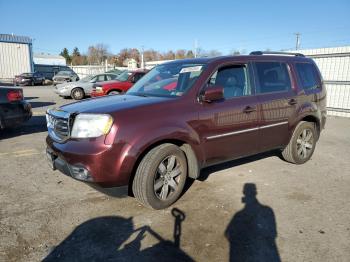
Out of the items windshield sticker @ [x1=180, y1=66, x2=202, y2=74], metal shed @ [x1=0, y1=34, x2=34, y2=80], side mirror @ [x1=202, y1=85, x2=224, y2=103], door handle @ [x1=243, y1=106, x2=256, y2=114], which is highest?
metal shed @ [x1=0, y1=34, x2=34, y2=80]

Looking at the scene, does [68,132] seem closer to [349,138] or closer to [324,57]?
[349,138]

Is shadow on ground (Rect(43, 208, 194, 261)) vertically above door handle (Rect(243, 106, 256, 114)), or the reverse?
door handle (Rect(243, 106, 256, 114))

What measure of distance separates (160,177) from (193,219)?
65cm

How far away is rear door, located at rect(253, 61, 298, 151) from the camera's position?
4.83 metres

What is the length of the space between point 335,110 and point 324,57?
2309mm

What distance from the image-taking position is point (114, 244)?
3.13 metres

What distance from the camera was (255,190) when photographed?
4.59 meters

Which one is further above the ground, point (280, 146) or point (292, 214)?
point (280, 146)

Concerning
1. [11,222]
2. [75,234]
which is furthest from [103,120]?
[11,222]

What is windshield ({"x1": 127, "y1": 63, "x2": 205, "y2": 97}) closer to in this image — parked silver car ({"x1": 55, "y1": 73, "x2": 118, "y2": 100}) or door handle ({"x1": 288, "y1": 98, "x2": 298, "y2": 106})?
door handle ({"x1": 288, "y1": 98, "x2": 298, "y2": 106})

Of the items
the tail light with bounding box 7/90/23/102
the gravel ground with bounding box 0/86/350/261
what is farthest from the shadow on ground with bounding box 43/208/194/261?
the tail light with bounding box 7/90/23/102

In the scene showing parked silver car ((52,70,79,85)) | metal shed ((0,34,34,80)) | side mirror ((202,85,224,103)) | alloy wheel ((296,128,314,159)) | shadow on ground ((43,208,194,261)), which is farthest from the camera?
metal shed ((0,34,34,80))

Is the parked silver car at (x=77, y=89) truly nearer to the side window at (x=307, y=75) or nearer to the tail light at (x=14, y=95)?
the tail light at (x=14, y=95)

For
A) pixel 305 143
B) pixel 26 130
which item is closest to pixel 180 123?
pixel 305 143
